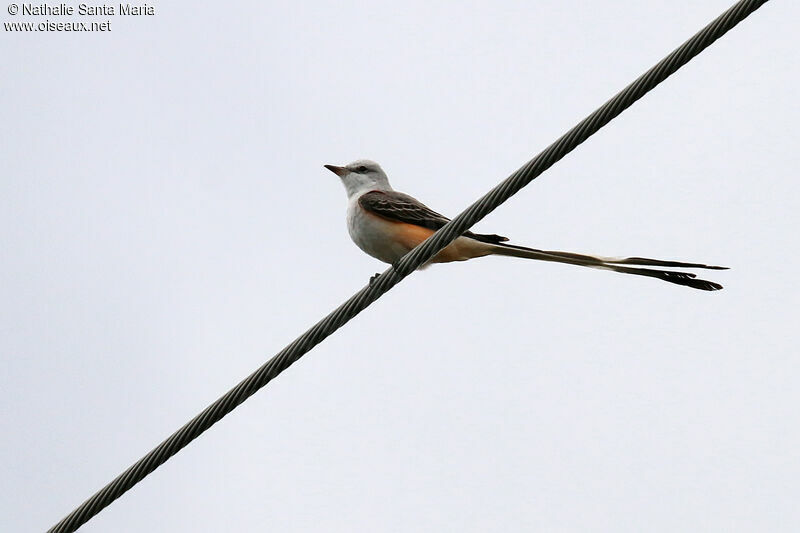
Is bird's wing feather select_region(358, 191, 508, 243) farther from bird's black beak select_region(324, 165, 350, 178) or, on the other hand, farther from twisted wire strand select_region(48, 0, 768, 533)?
twisted wire strand select_region(48, 0, 768, 533)

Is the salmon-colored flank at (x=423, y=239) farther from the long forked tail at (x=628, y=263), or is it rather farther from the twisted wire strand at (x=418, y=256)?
the twisted wire strand at (x=418, y=256)

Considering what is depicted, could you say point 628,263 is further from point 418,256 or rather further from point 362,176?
point 362,176

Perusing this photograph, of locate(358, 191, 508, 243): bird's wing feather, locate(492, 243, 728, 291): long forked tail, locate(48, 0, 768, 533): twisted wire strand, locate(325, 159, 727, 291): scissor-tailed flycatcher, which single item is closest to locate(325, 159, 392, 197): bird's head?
locate(325, 159, 727, 291): scissor-tailed flycatcher

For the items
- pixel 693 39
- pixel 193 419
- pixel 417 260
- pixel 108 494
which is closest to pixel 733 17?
pixel 693 39

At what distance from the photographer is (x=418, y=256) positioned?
4.77 metres

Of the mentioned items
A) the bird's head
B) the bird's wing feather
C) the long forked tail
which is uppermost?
the bird's head

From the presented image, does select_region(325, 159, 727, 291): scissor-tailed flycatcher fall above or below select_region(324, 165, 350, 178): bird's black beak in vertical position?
below

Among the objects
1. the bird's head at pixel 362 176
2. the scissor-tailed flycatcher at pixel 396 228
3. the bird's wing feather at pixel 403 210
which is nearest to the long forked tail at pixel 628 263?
the scissor-tailed flycatcher at pixel 396 228

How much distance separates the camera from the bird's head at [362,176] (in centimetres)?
729

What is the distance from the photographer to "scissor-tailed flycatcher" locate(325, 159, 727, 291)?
19.6 feet

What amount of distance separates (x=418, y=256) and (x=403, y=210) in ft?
6.10

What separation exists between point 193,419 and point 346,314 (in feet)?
2.56

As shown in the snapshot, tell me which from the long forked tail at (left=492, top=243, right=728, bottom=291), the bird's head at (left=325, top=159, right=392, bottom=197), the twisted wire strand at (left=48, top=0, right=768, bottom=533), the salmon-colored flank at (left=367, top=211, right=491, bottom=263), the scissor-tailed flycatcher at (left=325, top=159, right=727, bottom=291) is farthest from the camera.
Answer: the bird's head at (left=325, top=159, right=392, bottom=197)

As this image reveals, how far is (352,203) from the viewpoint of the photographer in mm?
6859
